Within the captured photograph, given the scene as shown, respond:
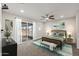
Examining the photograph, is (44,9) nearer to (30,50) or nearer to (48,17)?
(48,17)

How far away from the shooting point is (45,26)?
1.56 meters

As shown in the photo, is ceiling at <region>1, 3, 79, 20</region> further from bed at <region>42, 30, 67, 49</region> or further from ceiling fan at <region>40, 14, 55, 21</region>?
bed at <region>42, 30, 67, 49</region>

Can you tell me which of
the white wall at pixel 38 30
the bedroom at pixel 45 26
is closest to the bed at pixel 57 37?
the bedroom at pixel 45 26

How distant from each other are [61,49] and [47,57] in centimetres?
26

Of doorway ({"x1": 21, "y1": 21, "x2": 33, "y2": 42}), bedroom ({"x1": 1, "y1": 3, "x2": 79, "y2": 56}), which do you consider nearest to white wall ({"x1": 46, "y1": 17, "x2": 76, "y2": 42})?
bedroom ({"x1": 1, "y1": 3, "x2": 79, "y2": 56})

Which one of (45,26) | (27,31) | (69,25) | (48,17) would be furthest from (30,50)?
(69,25)

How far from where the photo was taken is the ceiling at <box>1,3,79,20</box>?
1391mm

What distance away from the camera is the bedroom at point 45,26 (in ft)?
4.65

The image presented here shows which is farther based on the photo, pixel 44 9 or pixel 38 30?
pixel 38 30

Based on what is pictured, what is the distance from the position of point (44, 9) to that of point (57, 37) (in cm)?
51

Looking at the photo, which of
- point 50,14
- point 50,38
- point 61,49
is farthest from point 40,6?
point 61,49

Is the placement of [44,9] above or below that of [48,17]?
above

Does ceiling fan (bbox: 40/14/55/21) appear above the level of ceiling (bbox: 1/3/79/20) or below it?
below

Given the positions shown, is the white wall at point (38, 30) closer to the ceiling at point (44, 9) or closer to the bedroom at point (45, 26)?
the bedroom at point (45, 26)
